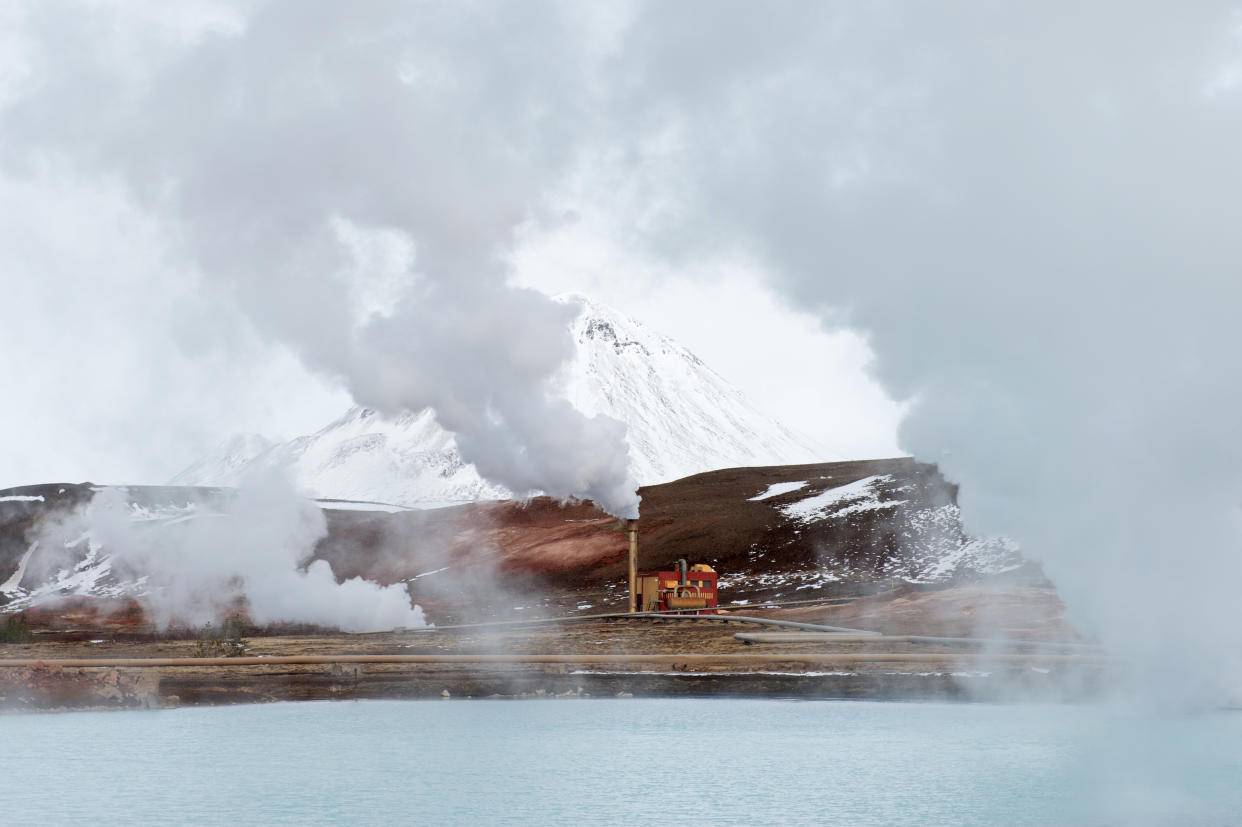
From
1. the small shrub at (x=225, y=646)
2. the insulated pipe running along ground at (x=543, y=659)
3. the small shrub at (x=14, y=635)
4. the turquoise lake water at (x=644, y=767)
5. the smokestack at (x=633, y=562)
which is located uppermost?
the smokestack at (x=633, y=562)

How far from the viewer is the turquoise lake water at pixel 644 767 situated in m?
41.6

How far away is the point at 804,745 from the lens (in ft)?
182

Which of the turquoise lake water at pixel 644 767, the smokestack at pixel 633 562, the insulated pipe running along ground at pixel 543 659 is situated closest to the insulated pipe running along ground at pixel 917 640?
the insulated pipe running along ground at pixel 543 659

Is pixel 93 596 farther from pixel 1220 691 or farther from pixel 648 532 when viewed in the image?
pixel 1220 691

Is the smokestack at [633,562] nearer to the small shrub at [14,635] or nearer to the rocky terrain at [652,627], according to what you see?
the rocky terrain at [652,627]

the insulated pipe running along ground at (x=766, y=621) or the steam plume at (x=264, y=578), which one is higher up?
the steam plume at (x=264, y=578)

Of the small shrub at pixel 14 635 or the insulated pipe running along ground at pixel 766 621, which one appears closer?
the insulated pipe running along ground at pixel 766 621

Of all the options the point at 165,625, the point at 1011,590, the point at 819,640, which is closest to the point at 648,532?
the point at 165,625

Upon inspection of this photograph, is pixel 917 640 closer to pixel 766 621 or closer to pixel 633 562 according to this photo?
pixel 766 621

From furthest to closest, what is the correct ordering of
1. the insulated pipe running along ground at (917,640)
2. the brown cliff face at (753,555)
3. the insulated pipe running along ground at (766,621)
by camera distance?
the brown cliff face at (753,555) < the insulated pipe running along ground at (766,621) < the insulated pipe running along ground at (917,640)

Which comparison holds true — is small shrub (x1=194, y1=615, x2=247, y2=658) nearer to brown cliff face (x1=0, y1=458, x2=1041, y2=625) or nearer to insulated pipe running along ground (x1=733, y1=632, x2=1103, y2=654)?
insulated pipe running along ground (x1=733, y1=632, x2=1103, y2=654)

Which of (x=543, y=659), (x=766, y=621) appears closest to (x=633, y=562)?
(x=766, y=621)

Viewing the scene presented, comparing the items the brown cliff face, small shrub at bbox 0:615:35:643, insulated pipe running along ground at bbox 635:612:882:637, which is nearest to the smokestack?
insulated pipe running along ground at bbox 635:612:882:637

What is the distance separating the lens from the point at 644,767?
50750 mm
